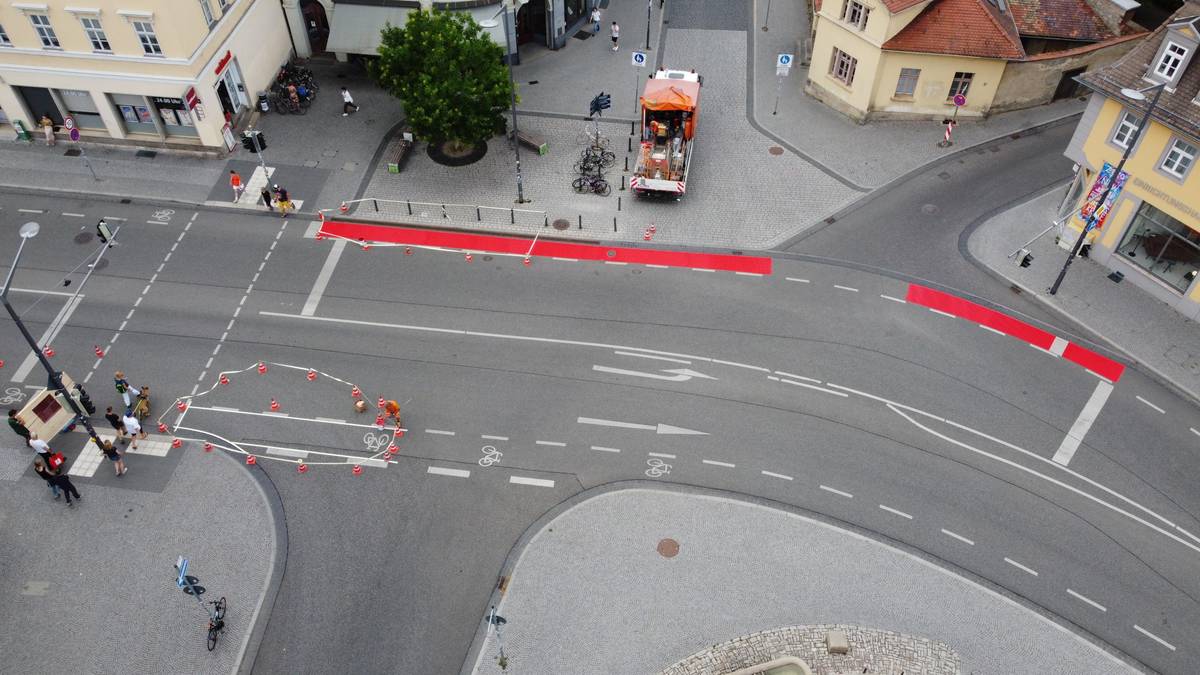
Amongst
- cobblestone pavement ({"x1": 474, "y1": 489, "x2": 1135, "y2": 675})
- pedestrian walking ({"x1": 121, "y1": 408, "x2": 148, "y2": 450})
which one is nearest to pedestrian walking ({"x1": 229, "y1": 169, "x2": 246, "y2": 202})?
pedestrian walking ({"x1": 121, "y1": 408, "x2": 148, "y2": 450})

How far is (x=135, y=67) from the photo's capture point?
39250 millimetres

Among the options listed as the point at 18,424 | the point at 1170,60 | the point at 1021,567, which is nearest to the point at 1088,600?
the point at 1021,567

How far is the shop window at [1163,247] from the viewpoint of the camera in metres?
34.2

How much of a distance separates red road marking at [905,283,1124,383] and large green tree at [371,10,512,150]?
2025cm

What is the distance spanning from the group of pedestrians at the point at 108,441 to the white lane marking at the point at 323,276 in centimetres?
659

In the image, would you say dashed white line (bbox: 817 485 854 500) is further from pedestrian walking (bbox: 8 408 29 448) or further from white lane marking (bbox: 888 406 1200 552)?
pedestrian walking (bbox: 8 408 29 448)

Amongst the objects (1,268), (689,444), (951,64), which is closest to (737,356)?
(689,444)

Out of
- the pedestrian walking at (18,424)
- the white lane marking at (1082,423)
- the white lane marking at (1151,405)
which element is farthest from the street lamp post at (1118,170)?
the pedestrian walking at (18,424)

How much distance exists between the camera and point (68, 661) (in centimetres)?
2423

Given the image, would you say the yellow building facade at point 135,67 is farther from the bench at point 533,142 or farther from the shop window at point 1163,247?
the shop window at point 1163,247

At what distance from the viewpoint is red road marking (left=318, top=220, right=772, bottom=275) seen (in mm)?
36688

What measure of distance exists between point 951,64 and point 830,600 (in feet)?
96.0

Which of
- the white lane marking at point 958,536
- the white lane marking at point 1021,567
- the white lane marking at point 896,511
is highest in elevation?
the white lane marking at point 896,511

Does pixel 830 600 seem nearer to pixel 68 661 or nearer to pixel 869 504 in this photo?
pixel 869 504
